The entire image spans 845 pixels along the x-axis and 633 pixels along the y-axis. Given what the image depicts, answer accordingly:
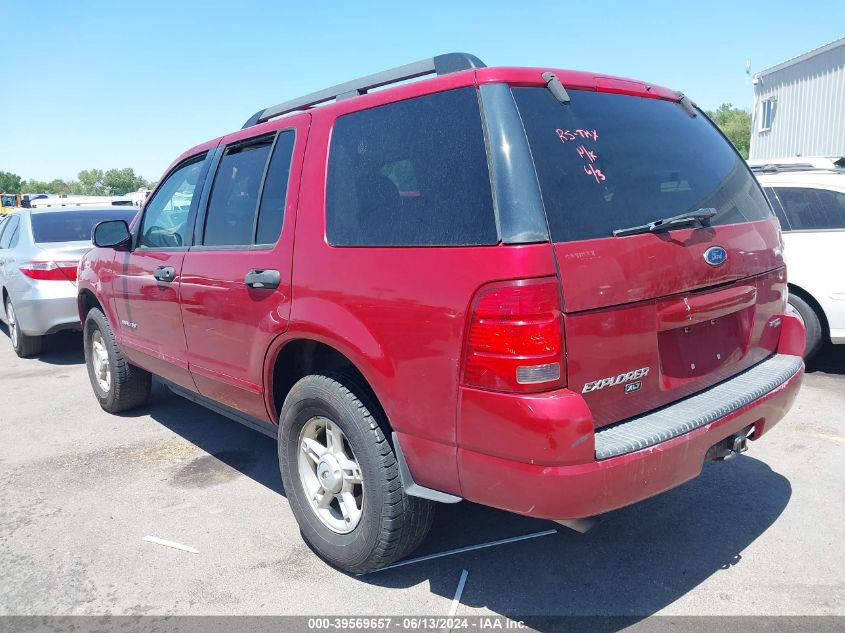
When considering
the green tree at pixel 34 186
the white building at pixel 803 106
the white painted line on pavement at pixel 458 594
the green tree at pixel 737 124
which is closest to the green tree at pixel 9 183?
the green tree at pixel 34 186

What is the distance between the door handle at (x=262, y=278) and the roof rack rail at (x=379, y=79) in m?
0.90

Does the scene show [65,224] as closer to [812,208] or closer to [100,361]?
[100,361]

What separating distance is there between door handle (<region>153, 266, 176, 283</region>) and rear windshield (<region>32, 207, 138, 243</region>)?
3.83 meters

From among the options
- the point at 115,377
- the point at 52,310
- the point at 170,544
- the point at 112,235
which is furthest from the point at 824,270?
the point at 52,310

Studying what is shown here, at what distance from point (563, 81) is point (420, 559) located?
214 centimetres

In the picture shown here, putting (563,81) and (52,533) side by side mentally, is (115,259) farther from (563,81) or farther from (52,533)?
(563,81)

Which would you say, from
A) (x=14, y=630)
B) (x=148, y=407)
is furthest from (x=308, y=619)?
(x=148, y=407)

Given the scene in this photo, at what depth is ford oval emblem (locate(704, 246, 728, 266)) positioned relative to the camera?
2650 millimetres

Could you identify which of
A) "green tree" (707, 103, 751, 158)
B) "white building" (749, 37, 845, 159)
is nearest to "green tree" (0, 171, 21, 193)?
"green tree" (707, 103, 751, 158)

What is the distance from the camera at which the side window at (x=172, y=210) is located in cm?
407

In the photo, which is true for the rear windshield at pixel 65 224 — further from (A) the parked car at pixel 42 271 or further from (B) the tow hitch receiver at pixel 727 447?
(B) the tow hitch receiver at pixel 727 447

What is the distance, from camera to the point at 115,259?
15.7 feet

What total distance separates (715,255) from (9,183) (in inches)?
4836

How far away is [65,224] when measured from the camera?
301 inches
